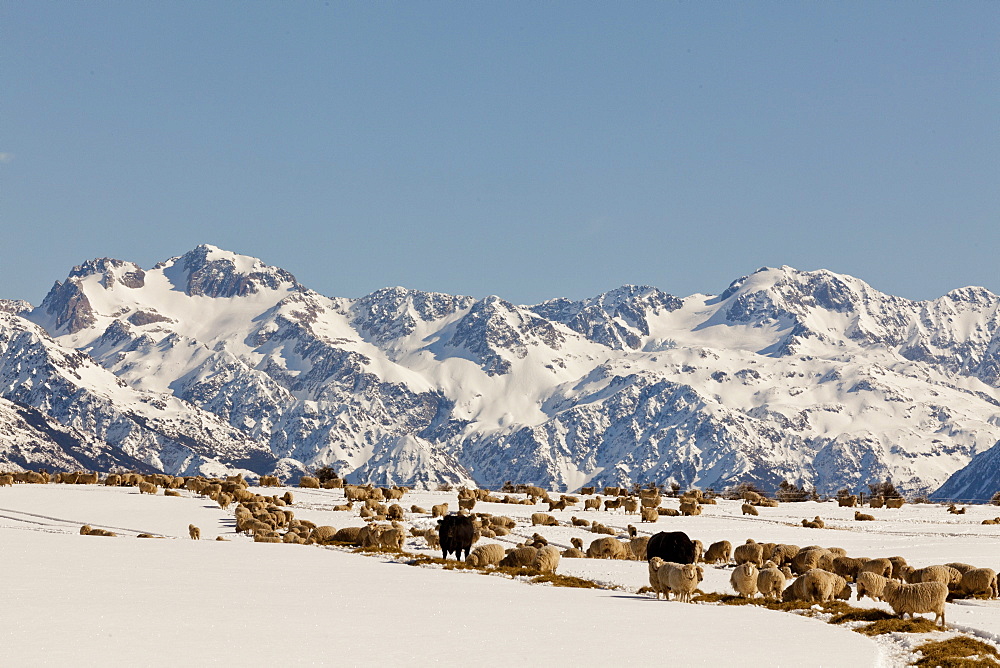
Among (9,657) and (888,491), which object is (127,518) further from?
(888,491)

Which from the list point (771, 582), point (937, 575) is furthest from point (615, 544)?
point (937, 575)

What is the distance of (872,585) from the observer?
39438mm

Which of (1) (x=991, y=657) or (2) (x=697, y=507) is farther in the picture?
(2) (x=697, y=507)

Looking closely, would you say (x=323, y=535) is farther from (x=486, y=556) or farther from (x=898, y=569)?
(x=898, y=569)

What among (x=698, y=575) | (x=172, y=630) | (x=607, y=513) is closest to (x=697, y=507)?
(x=607, y=513)

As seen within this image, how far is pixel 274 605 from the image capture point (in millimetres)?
34312

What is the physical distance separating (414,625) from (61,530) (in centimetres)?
4355

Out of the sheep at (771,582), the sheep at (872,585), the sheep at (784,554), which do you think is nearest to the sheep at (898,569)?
the sheep at (872,585)

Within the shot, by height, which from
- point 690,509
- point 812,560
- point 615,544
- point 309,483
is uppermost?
point 309,483

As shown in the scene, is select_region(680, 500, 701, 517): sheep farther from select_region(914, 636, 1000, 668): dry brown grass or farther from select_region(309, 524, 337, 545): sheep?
select_region(914, 636, 1000, 668): dry brown grass

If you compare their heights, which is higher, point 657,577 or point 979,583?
point 657,577

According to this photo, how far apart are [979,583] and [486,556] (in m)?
20.3

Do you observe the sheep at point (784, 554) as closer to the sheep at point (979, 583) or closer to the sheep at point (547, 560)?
the sheep at point (547, 560)

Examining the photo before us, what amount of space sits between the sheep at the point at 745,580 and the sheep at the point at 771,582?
0.28m
